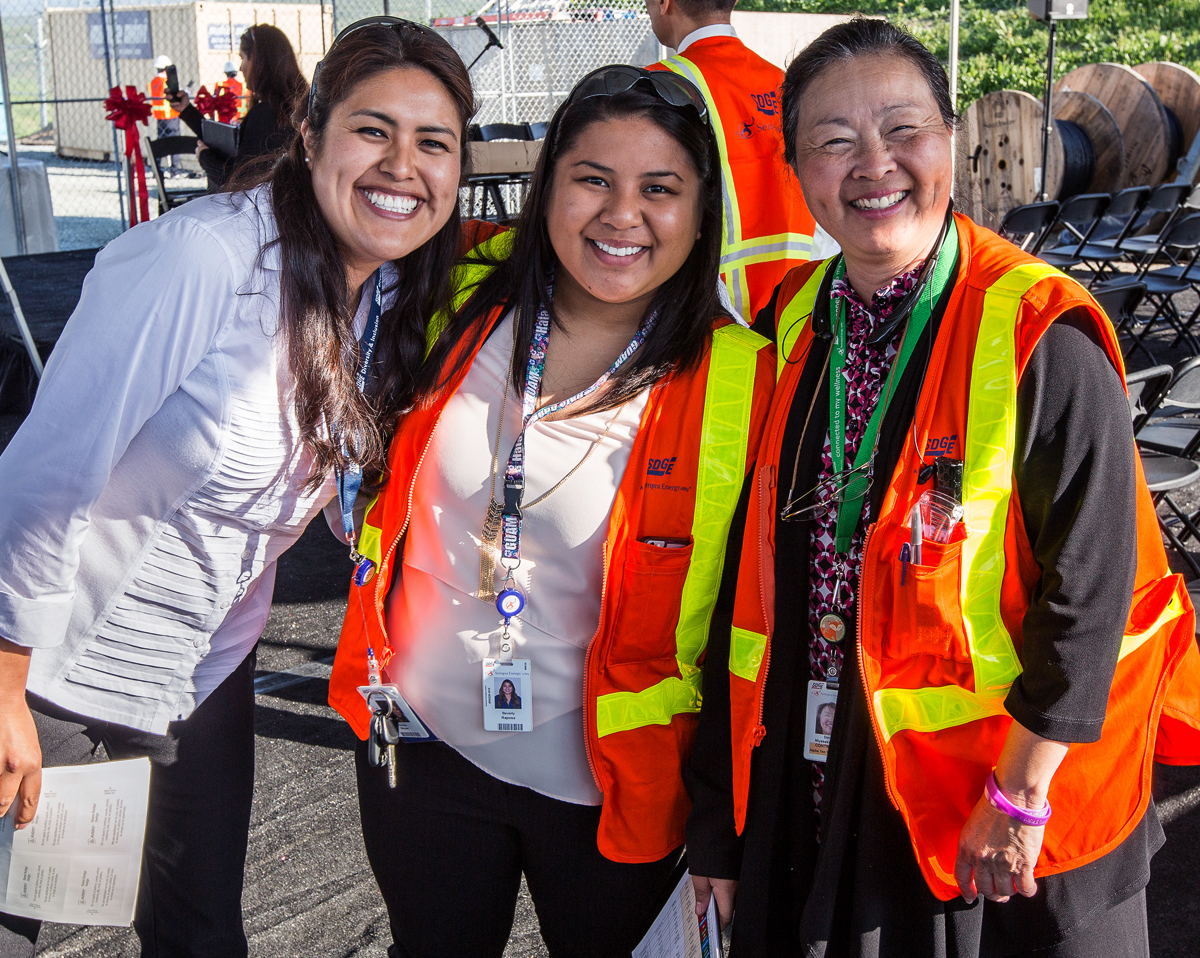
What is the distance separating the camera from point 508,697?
1626mm

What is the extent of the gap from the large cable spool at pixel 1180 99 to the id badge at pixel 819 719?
13437mm

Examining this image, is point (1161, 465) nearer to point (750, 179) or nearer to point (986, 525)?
point (750, 179)

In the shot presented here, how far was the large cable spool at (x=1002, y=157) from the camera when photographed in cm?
1147

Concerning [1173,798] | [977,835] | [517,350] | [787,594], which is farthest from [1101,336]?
[1173,798]

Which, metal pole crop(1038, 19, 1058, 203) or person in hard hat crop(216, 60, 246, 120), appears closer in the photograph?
metal pole crop(1038, 19, 1058, 203)

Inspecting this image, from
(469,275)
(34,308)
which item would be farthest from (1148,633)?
(34,308)

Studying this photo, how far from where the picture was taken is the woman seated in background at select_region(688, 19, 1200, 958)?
4.16 feet

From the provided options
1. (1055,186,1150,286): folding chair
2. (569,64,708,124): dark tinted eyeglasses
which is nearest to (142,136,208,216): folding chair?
(1055,186,1150,286): folding chair

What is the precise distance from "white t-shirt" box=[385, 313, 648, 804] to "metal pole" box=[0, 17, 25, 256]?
34.8 ft

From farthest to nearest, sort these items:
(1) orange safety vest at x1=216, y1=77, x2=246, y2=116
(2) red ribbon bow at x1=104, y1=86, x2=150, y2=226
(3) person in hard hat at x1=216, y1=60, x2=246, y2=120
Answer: (1) orange safety vest at x1=216, y1=77, x2=246, y2=116 → (3) person in hard hat at x1=216, y1=60, x2=246, y2=120 → (2) red ribbon bow at x1=104, y1=86, x2=150, y2=226

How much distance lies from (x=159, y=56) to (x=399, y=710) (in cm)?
1576

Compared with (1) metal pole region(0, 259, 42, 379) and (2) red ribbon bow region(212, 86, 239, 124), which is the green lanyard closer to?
(1) metal pole region(0, 259, 42, 379)

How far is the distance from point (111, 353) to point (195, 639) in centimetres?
56

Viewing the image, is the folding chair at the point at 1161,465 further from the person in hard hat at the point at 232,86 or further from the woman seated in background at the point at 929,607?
the person in hard hat at the point at 232,86
